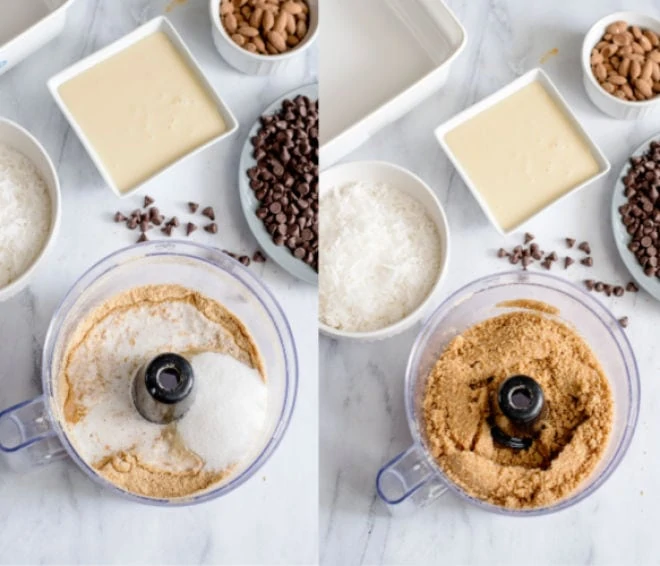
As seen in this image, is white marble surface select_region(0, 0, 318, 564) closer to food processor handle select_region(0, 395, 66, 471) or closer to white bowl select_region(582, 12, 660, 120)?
food processor handle select_region(0, 395, 66, 471)

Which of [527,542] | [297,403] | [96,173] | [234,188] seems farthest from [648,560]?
[96,173]

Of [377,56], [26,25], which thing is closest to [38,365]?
[26,25]

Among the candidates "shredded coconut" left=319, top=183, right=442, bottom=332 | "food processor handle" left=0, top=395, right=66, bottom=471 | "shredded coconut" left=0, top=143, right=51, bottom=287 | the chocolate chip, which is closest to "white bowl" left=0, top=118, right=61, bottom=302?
"shredded coconut" left=0, top=143, right=51, bottom=287

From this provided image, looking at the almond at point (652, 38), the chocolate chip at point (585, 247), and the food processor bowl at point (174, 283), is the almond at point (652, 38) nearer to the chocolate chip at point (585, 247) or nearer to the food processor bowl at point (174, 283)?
the chocolate chip at point (585, 247)

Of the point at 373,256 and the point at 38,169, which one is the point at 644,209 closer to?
the point at 373,256

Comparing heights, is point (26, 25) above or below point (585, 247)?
above

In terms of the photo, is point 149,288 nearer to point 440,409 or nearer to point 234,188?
point 234,188
